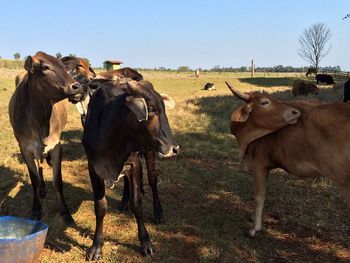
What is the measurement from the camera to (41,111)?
4707 mm

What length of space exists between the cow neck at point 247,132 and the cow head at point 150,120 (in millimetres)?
1361

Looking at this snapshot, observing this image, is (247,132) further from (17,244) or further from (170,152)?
(17,244)

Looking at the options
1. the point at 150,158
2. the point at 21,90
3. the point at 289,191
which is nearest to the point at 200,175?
the point at 289,191

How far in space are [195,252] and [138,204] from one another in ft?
2.46

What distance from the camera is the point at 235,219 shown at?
511cm

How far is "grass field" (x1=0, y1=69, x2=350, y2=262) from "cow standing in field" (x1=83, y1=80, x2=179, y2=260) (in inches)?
16.3

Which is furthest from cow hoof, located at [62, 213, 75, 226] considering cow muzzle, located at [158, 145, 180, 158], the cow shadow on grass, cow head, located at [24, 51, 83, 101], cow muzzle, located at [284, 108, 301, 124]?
cow muzzle, located at [284, 108, 301, 124]

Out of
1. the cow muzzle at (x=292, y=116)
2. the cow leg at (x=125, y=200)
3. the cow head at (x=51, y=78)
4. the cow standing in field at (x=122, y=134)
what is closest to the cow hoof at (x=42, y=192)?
the cow leg at (x=125, y=200)

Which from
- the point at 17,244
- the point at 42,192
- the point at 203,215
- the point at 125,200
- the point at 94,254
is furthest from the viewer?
the point at 42,192

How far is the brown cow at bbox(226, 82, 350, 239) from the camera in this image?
378 centimetres

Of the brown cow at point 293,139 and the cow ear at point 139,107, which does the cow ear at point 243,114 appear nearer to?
the brown cow at point 293,139

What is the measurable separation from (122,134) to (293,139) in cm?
168

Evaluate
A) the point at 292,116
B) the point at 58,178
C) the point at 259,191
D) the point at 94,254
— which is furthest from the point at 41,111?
the point at 292,116

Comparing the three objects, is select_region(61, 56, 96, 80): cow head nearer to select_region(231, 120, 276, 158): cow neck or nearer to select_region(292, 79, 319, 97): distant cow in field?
select_region(231, 120, 276, 158): cow neck
